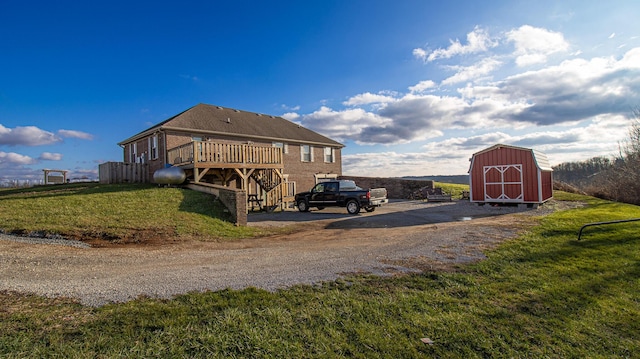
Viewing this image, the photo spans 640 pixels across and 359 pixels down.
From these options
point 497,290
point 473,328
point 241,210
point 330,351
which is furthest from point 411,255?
point 241,210

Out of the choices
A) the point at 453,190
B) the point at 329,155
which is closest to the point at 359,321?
the point at 329,155

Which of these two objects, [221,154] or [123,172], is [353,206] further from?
[123,172]

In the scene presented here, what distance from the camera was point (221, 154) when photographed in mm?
17344

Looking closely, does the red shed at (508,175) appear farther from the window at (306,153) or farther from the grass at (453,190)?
the window at (306,153)

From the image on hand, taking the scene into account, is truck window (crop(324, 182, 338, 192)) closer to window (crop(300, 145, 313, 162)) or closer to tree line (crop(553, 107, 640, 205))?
window (crop(300, 145, 313, 162))

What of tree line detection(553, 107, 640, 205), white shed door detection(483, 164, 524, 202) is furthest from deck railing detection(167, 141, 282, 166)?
tree line detection(553, 107, 640, 205)

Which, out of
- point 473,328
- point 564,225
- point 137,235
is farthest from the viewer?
point 564,225

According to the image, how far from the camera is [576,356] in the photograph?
3.54m

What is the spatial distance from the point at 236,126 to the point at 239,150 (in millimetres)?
6450

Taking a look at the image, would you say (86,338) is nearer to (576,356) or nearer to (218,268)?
(218,268)

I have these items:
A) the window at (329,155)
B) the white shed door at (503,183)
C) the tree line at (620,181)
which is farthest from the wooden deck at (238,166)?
the tree line at (620,181)

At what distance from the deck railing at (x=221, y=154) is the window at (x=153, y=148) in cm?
195

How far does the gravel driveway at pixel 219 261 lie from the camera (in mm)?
5141

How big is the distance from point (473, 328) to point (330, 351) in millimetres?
1857
